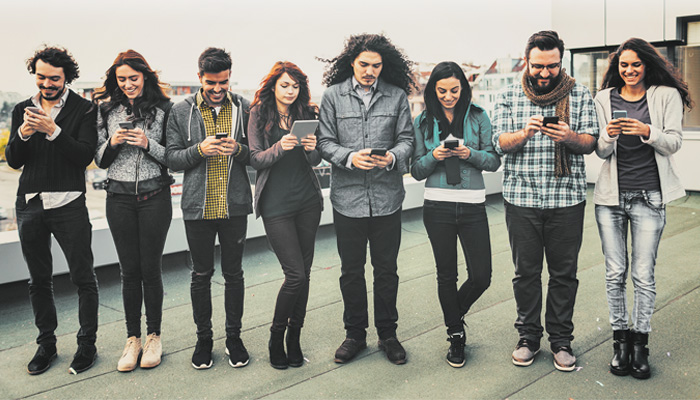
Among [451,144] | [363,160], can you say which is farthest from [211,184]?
[451,144]

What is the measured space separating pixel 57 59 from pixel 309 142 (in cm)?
149

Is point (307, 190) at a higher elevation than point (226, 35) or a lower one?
lower

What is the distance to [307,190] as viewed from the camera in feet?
11.4

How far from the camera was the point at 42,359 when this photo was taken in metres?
3.59

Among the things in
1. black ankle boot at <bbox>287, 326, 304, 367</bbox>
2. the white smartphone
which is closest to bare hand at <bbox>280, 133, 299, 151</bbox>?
the white smartphone

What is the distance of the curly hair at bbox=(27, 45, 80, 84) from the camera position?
11.2 ft

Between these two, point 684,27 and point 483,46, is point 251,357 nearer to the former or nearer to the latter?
point 483,46

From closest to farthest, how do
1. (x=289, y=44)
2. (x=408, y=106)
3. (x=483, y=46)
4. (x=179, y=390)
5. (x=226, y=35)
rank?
(x=179, y=390) → (x=408, y=106) → (x=226, y=35) → (x=289, y=44) → (x=483, y=46)

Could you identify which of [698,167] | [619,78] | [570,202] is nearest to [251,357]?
[570,202]

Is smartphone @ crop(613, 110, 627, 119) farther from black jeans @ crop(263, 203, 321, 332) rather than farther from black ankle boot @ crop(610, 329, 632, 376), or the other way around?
black jeans @ crop(263, 203, 321, 332)

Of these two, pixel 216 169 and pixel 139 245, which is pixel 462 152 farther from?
pixel 139 245

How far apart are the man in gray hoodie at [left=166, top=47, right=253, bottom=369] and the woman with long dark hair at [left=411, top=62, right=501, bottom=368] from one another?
1.03 meters

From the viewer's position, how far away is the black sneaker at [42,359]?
11.6ft

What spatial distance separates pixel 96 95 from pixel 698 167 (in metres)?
9.03
